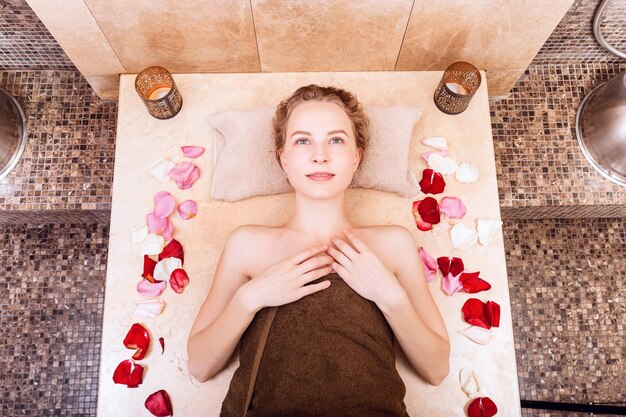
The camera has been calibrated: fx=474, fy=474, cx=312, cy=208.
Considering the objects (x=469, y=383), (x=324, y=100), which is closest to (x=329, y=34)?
(x=324, y=100)

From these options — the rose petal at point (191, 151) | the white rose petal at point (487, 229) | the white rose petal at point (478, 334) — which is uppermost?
the rose petal at point (191, 151)

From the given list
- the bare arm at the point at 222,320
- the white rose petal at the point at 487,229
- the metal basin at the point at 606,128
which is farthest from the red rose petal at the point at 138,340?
the metal basin at the point at 606,128

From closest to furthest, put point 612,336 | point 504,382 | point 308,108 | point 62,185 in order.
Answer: point 308,108, point 504,382, point 62,185, point 612,336

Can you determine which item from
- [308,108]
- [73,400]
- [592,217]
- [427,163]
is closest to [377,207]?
[427,163]

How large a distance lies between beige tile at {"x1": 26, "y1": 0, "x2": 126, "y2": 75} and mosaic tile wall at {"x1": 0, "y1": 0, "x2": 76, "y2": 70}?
0.94 ft

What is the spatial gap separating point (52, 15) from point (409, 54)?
1531mm

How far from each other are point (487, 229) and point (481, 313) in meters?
0.37

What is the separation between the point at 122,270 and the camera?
6.62ft

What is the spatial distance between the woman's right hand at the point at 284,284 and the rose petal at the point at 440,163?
0.85 meters

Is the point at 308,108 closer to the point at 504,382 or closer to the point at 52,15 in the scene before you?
the point at 52,15

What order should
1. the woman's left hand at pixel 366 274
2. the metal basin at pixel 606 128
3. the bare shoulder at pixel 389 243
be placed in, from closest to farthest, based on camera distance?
the woman's left hand at pixel 366 274 < the bare shoulder at pixel 389 243 < the metal basin at pixel 606 128

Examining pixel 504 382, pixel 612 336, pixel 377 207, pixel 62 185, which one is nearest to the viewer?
pixel 504 382

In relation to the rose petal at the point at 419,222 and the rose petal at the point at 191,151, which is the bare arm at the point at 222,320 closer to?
the rose petal at the point at 191,151

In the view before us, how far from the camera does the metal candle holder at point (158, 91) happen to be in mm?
2055
